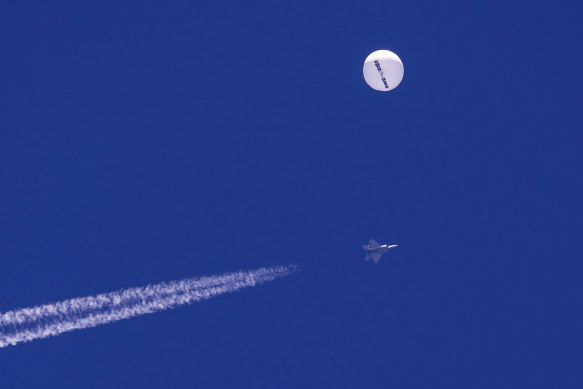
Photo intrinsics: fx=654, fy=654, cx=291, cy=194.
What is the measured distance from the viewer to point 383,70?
66.3 meters

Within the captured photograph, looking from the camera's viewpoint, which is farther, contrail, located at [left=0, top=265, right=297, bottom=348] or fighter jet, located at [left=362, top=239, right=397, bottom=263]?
fighter jet, located at [left=362, top=239, right=397, bottom=263]

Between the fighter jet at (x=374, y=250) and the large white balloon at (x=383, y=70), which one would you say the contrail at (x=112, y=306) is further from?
the large white balloon at (x=383, y=70)

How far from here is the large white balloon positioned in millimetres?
66062

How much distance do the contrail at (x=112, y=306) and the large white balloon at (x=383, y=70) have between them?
22.3m

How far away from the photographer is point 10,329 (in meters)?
61.5

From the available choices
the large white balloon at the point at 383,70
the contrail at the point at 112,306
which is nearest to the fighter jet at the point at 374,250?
the contrail at the point at 112,306

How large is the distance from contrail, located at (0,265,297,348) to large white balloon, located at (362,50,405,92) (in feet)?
73.1

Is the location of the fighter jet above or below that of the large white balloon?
below

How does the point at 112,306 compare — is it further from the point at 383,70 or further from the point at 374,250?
the point at 383,70

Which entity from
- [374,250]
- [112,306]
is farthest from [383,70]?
[112,306]

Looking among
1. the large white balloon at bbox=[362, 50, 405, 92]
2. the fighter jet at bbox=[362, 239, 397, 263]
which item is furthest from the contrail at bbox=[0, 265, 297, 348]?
the large white balloon at bbox=[362, 50, 405, 92]

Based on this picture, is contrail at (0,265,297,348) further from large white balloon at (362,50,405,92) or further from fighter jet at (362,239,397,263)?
large white balloon at (362,50,405,92)

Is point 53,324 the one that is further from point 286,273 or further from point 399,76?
point 399,76

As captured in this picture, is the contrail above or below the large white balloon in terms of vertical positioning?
below
